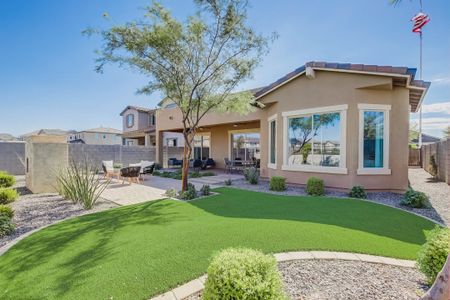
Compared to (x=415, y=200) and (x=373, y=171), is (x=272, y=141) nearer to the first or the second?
(x=373, y=171)

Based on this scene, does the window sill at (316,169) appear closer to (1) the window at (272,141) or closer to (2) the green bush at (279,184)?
(1) the window at (272,141)

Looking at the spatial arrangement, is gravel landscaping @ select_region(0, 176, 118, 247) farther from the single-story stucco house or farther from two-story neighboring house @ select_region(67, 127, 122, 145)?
two-story neighboring house @ select_region(67, 127, 122, 145)

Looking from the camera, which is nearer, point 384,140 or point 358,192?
point 358,192

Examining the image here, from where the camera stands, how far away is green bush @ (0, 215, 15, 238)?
545cm

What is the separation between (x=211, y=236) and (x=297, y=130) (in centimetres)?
793

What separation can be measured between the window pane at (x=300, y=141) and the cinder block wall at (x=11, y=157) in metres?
19.4

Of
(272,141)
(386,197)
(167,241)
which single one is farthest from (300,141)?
(167,241)

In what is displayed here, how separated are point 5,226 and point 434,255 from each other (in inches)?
337

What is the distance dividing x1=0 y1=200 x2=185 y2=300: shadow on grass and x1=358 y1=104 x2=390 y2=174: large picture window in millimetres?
8077

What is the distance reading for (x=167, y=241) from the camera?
15.0 ft

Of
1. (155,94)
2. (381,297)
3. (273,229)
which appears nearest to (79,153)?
(155,94)

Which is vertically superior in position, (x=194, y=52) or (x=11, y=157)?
(x=194, y=52)

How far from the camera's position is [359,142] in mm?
9453

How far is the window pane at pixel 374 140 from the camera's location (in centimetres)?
956
